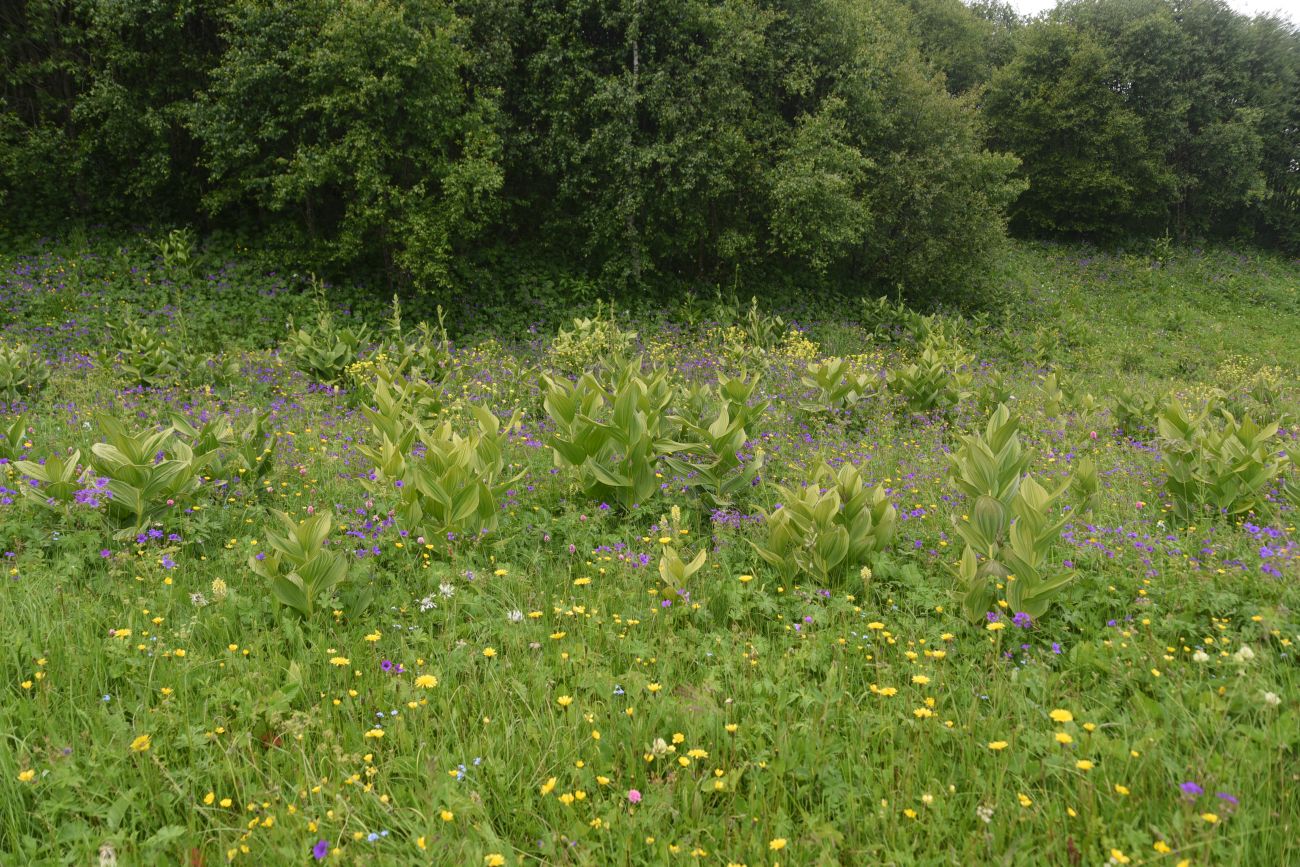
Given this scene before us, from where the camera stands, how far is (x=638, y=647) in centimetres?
279

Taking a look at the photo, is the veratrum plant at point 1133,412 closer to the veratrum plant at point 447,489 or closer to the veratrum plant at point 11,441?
the veratrum plant at point 447,489

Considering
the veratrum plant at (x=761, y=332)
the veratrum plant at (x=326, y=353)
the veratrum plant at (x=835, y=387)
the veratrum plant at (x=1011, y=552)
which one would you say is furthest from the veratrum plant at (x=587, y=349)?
the veratrum plant at (x=1011, y=552)

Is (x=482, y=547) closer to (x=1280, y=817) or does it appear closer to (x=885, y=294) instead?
(x=1280, y=817)

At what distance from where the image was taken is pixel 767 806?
2.08m

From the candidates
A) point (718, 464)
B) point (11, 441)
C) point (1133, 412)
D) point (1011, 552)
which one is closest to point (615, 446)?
point (718, 464)

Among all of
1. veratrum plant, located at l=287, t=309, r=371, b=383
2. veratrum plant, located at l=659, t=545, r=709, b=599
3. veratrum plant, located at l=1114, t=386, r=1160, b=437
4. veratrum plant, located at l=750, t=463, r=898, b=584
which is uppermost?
veratrum plant, located at l=1114, t=386, r=1160, b=437

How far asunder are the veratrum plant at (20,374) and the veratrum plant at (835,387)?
754cm

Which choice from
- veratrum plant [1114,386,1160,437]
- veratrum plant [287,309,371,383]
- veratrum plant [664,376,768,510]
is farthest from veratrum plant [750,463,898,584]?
veratrum plant [287,309,371,383]

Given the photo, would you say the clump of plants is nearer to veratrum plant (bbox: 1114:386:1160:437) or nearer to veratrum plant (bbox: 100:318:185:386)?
veratrum plant (bbox: 100:318:185:386)

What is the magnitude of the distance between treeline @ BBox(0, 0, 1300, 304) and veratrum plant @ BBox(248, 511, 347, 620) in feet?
33.7

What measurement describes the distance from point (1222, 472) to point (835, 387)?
3.45m

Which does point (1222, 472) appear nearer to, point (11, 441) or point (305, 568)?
point (305, 568)

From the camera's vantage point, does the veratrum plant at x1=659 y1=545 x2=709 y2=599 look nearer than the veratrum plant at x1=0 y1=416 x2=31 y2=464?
Yes

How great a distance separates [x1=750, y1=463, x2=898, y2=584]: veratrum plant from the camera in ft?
11.2
